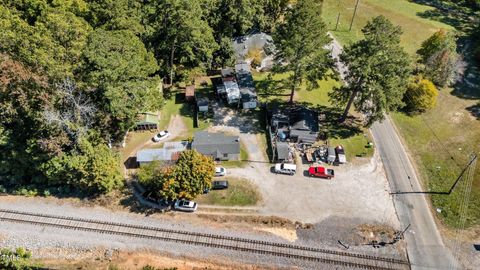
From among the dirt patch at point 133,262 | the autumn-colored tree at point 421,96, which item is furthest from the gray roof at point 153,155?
the autumn-colored tree at point 421,96

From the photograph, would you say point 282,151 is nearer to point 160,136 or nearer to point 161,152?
point 161,152

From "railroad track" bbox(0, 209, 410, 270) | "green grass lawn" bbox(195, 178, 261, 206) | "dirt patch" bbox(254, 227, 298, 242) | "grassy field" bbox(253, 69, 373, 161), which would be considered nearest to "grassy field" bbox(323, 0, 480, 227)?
"grassy field" bbox(253, 69, 373, 161)

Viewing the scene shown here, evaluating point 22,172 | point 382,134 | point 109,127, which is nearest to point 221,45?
point 109,127

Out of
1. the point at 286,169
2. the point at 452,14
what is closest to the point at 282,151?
the point at 286,169

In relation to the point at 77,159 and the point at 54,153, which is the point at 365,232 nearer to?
the point at 77,159

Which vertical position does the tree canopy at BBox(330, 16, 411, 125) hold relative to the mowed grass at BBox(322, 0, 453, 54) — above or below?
below

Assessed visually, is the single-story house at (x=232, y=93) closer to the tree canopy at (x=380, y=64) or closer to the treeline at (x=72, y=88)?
the treeline at (x=72, y=88)

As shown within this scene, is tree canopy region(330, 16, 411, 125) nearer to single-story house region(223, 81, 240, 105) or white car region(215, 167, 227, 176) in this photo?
single-story house region(223, 81, 240, 105)

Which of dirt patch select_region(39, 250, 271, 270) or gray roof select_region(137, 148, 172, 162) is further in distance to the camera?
gray roof select_region(137, 148, 172, 162)
